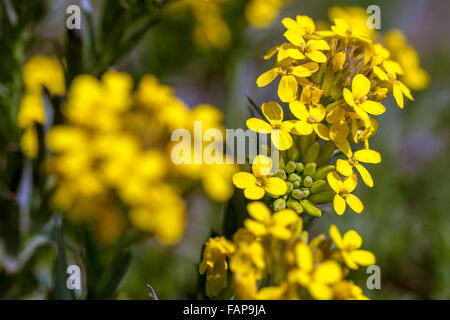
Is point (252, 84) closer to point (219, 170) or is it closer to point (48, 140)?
point (219, 170)

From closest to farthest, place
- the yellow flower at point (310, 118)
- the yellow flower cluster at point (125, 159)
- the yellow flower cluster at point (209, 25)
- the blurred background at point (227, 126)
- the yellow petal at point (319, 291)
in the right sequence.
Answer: the yellow petal at point (319, 291), the yellow flower at point (310, 118), the blurred background at point (227, 126), the yellow flower cluster at point (125, 159), the yellow flower cluster at point (209, 25)

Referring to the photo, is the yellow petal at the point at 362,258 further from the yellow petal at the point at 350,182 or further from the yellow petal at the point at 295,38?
the yellow petal at the point at 295,38

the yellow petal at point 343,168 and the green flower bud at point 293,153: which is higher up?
the green flower bud at point 293,153

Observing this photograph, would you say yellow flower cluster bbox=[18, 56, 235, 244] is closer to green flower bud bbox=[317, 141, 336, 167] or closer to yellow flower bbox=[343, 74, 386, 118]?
green flower bud bbox=[317, 141, 336, 167]

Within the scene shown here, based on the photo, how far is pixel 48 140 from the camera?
47.6 inches

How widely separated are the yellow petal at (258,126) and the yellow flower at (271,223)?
0.14 m

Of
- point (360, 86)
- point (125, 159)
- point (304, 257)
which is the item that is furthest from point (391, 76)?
point (125, 159)

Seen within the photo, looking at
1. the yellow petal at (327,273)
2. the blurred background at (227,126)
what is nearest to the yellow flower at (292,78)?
the yellow petal at (327,273)

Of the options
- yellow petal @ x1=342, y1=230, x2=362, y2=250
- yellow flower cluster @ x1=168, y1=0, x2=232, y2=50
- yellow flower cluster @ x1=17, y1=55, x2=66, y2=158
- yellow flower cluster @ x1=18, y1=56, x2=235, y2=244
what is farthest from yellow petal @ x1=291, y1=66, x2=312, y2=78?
yellow flower cluster @ x1=168, y1=0, x2=232, y2=50

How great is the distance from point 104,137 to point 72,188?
0.73 feet

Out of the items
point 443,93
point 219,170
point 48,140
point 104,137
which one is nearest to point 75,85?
point 48,140

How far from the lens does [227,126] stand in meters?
1.96

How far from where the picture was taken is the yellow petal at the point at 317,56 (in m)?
0.86

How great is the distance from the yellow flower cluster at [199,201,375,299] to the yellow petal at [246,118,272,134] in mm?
141
